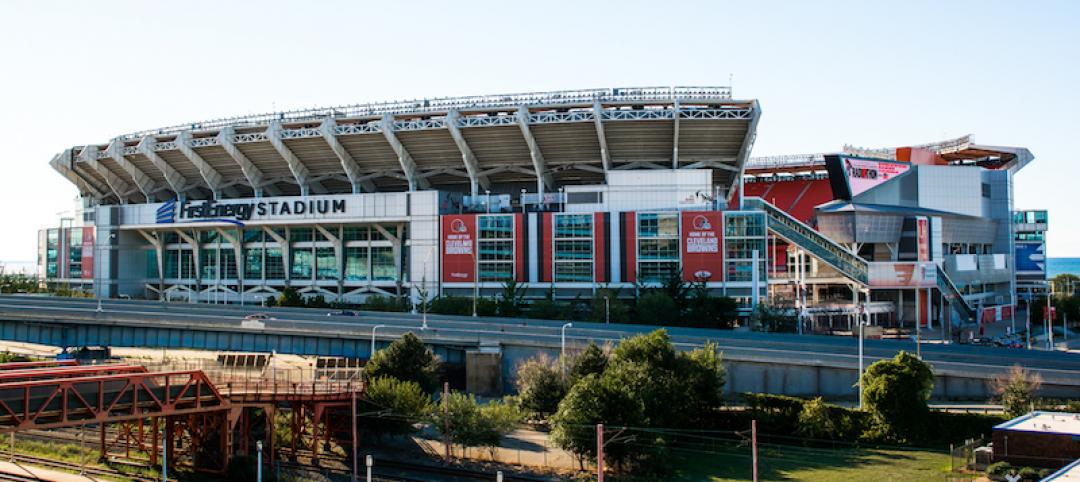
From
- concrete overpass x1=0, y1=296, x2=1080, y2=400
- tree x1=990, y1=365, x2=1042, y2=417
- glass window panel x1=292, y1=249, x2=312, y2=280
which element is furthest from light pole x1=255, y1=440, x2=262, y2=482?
glass window panel x1=292, y1=249, x2=312, y2=280

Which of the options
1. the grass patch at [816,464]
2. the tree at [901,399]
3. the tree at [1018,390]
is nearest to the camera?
the grass patch at [816,464]

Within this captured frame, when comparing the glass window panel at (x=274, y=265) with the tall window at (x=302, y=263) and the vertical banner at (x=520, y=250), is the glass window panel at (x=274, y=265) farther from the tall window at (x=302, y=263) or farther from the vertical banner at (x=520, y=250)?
the vertical banner at (x=520, y=250)

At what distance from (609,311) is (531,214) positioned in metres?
19.0

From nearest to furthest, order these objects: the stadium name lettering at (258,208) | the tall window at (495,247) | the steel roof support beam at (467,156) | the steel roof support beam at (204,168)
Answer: the steel roof support beam at (467,156) → the tall window at (495,247) → the stadium name lettering at (258,208) → the steel roof support beam at (204,168)

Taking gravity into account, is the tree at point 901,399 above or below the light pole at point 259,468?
above

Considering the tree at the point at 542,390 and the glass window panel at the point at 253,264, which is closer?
the tree at the point at 542,390

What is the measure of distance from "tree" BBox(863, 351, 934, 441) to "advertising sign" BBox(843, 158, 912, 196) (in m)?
64.0

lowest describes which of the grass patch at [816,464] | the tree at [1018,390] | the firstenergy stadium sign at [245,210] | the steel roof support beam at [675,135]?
the grass patch at [816,464]

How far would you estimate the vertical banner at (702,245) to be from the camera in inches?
3639

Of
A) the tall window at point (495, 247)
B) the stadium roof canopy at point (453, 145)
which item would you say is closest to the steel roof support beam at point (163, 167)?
the stadium roof canopy at point (453, 145)

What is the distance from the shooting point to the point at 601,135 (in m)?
94.9

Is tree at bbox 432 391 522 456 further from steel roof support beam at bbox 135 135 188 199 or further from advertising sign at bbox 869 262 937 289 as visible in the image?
steel roof support beam at bbox 135 135 188 199

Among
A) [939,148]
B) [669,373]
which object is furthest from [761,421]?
[939,148]

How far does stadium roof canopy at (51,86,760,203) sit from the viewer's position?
94.7 m
